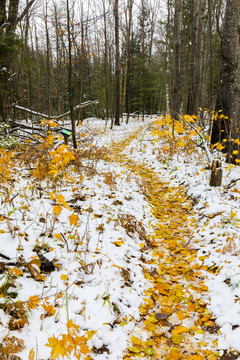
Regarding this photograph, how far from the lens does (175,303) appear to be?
7.72 feet

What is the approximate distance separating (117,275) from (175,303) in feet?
2.26

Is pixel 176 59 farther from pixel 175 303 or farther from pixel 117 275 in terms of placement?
pixel 175 303

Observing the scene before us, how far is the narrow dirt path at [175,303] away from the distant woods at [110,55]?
12.1 ft

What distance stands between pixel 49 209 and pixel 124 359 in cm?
214

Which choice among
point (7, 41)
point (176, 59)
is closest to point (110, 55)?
point (176, 59)

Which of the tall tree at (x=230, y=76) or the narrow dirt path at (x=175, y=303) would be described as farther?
the tall tree at (x=230, y=76)

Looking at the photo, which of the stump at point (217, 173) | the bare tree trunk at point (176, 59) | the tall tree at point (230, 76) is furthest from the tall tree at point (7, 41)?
the bare tree trunk at point (176, 59)

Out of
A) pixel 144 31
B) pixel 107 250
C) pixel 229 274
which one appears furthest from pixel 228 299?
pixel 144 31

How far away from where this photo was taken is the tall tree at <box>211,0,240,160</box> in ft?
17.0

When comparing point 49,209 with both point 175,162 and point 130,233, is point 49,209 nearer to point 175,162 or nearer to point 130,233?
point 130,233

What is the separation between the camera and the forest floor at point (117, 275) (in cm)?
181

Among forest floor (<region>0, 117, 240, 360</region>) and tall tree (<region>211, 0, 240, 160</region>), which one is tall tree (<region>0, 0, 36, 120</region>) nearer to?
forest floor (<region>0, 117, 240, 360</region>)

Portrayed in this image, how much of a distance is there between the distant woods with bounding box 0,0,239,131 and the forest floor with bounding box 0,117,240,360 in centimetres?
333

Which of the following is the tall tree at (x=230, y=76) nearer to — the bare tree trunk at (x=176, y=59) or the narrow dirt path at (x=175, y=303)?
the narrow dirt path at (x=175, y=303)
